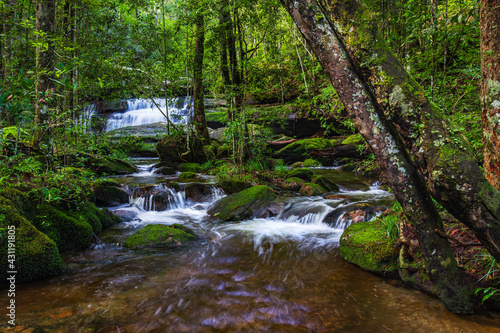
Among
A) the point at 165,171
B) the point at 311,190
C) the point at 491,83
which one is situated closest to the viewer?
the point at 491,83

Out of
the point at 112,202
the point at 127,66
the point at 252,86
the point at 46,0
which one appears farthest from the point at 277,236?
the point at 127,66

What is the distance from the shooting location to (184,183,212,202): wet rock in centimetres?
873

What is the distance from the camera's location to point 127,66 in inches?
405

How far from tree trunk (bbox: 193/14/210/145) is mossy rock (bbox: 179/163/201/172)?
198cm

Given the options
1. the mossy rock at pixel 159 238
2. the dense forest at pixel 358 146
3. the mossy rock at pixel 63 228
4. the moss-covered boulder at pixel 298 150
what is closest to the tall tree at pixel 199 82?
the dense forest at pixel 358 146

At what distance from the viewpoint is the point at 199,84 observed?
13.5 meters

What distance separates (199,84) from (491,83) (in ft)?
40.0

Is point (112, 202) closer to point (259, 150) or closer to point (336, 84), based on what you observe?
point (259, 150)

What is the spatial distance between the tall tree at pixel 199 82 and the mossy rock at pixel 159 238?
7.62 metres

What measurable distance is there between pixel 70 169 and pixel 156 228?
2003 millimetres

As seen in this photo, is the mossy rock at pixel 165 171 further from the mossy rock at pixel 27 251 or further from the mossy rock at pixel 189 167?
the mossy rock at pixel 27 251

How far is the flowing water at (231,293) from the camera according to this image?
302 cm

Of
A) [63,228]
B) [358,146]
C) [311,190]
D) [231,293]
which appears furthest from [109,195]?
[358,146]

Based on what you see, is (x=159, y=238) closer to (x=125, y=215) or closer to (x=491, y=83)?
(x=125, y=215)
